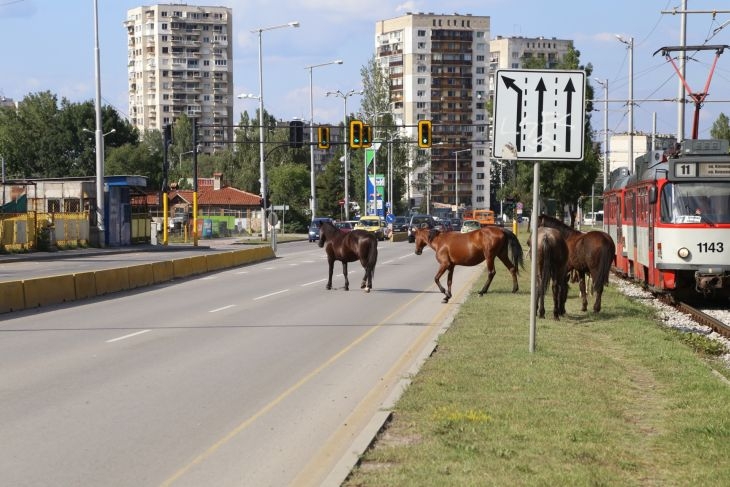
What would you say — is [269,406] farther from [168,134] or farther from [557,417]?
[168,134]

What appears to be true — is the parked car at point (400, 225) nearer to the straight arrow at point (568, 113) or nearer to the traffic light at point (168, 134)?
the traffic light at point (168, 134)

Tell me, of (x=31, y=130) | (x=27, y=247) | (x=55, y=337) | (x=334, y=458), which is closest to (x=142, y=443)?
(x=334, y=458)

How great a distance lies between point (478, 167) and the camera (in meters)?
173

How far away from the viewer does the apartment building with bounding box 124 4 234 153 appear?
17900 centimetres

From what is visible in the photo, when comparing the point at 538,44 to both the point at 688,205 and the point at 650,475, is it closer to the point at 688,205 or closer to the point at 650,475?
the point at 688,205

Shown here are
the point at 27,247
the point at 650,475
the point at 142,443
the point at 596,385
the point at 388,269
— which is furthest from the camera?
the point at 27,247

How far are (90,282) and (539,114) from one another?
16.4 m

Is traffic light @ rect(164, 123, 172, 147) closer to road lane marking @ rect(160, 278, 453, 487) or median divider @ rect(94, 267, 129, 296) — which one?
median divider @ rect(94, 267, 129, 296)

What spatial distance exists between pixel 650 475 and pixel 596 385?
3849 mm

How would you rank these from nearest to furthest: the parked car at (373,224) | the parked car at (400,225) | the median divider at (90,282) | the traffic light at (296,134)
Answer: the median divider at (90,282), the traffic light at (296,134), the parked car at (373,224), the parked car at (400,225)

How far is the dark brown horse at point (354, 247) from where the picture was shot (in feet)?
87.2

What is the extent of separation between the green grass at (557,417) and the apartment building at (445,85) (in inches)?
5777

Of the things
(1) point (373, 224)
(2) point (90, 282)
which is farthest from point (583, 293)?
(1) point (373, 224)

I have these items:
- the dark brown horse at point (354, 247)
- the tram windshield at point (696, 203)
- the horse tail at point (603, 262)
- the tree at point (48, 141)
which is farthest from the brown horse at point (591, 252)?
the tree at point (48, 141)
